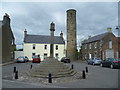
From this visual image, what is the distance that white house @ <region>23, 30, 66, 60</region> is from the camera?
1614 inches

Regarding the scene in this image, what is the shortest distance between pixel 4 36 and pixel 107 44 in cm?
2336

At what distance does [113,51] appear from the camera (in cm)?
3109

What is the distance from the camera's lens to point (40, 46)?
41938 mm

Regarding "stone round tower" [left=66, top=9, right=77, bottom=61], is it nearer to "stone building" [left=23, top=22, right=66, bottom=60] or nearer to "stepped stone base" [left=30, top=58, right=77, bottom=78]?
"stone building" [left=23, top=22, right=66, bottom=60]

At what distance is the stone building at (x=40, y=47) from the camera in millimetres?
41000

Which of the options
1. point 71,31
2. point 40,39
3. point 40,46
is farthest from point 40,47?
point 71,31

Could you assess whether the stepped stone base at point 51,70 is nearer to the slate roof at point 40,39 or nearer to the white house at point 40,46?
the white house at point 40,46

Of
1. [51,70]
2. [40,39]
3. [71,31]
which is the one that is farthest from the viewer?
[40,39]

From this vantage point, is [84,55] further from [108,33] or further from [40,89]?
[40,89]

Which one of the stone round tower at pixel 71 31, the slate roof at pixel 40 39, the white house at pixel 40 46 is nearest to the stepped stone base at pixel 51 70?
the stone round tower at pixel 71 31

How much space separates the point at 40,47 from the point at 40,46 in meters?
0.32

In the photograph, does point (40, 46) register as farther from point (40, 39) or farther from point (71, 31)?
point (71, 31)

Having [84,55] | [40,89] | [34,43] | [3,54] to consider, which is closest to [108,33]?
[84,55]

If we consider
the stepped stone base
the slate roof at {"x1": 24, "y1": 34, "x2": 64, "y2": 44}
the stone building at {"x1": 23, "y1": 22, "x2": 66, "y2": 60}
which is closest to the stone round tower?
the stone building at {"x1": 23, "y1": 22, "x2": 66, "y2": 60}
